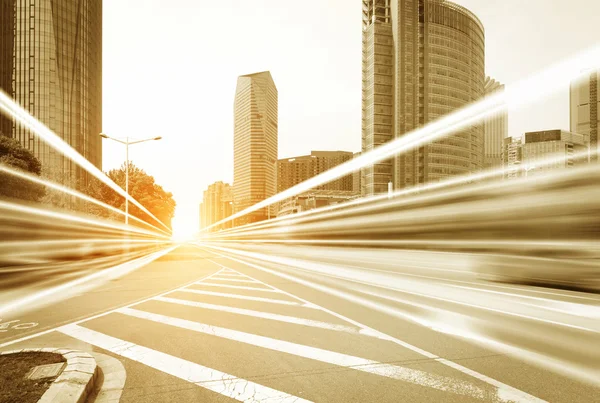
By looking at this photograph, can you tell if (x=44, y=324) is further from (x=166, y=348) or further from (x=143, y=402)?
(x=143, y=402)

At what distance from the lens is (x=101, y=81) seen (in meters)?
127

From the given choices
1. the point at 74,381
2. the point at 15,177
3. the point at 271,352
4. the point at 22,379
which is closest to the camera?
the point at 74,381

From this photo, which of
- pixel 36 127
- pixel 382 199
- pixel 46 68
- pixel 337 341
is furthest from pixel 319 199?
pixel 337 341

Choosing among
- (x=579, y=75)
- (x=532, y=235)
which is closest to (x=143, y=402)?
(x=532, y=235)

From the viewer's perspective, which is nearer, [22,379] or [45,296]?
[22,379]

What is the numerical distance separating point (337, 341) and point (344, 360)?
2.94 feet

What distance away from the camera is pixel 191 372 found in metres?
4.89

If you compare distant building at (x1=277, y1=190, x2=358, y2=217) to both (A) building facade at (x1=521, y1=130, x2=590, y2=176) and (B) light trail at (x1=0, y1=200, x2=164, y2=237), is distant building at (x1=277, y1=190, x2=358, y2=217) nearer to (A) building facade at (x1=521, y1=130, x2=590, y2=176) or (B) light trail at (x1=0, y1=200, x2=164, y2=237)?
(B) light trail at (x1=0, y1=200, x2=164, y2=237)

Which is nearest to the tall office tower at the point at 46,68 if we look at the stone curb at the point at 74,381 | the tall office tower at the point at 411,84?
the tall office tower at the point at 411,84

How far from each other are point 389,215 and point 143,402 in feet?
65.8

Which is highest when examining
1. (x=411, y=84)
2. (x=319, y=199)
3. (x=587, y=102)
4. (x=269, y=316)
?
(x=587, y=102)

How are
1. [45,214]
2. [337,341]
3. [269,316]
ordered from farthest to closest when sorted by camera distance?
[45,214]
[269,316]
[337,341]

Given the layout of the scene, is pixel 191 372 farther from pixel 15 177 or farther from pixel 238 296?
pixel 15 177

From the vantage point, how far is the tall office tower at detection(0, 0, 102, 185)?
10106 cm
